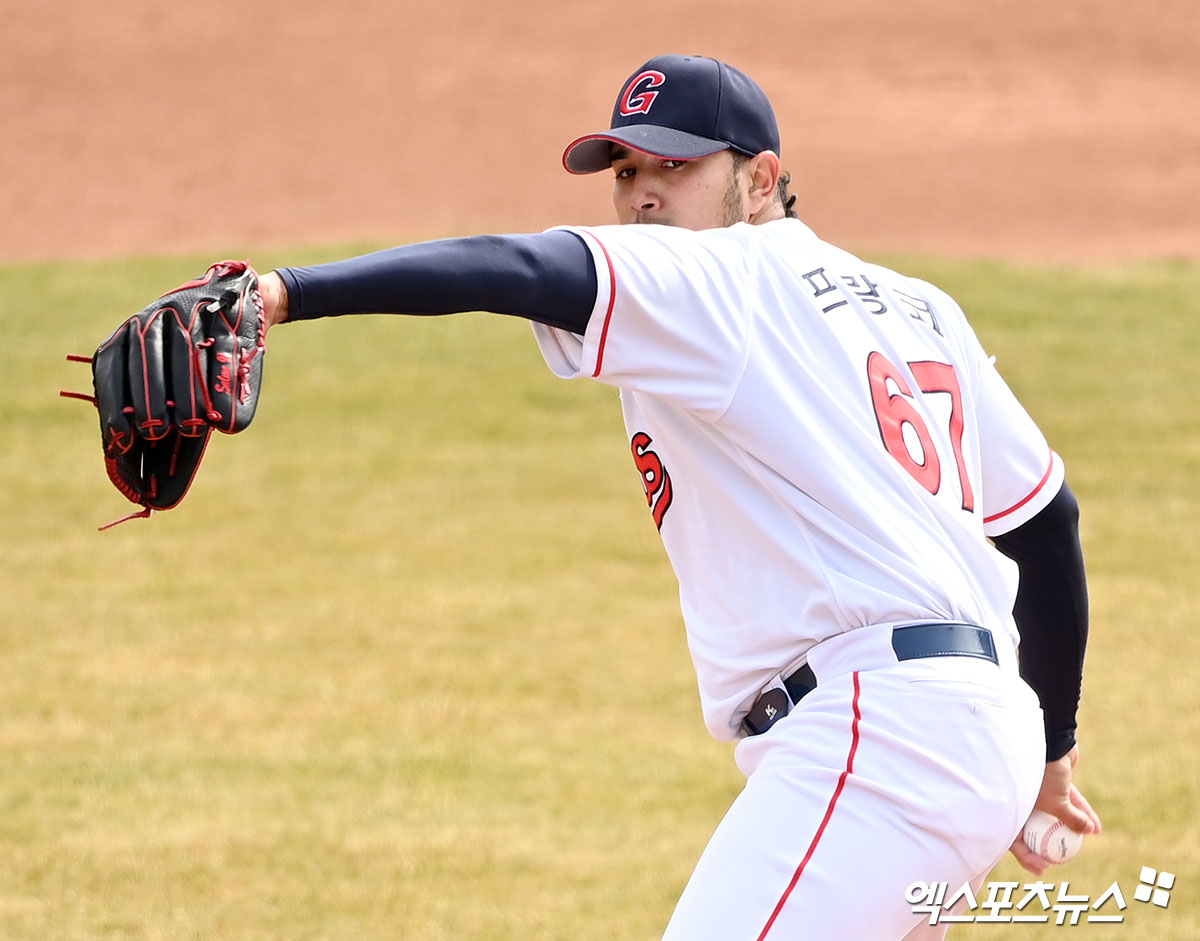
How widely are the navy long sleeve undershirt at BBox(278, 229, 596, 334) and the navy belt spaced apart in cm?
64

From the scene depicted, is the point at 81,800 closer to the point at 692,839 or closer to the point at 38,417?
the point at 692,839

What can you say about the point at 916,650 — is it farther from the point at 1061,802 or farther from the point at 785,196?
the point at 785,196

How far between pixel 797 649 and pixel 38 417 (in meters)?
9.84

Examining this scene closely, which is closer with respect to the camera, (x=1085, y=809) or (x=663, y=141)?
(x=663, y=141)

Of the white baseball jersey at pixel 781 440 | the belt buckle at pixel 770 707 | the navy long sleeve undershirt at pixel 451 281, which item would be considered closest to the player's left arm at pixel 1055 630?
the white baseball jersey at pixel 781 440

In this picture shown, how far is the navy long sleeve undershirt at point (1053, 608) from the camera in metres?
2.72

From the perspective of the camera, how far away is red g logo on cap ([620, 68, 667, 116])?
2.51 m

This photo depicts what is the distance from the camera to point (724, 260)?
2174 mm

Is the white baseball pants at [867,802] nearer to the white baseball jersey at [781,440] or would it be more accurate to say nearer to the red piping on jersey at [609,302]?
the white baseball jersey at [781,440]

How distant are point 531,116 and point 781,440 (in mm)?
17967

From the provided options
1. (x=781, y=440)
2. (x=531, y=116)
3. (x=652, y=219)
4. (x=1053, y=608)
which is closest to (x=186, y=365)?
(x=781, y=440)

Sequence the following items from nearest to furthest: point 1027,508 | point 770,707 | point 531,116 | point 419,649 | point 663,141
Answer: point 770,707 < point 663,141 < point 1027,508 < point 419,649 < point 531,116

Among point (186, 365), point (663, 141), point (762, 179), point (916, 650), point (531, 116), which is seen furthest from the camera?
point (531, 116)

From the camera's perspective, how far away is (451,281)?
1950 millimetres
